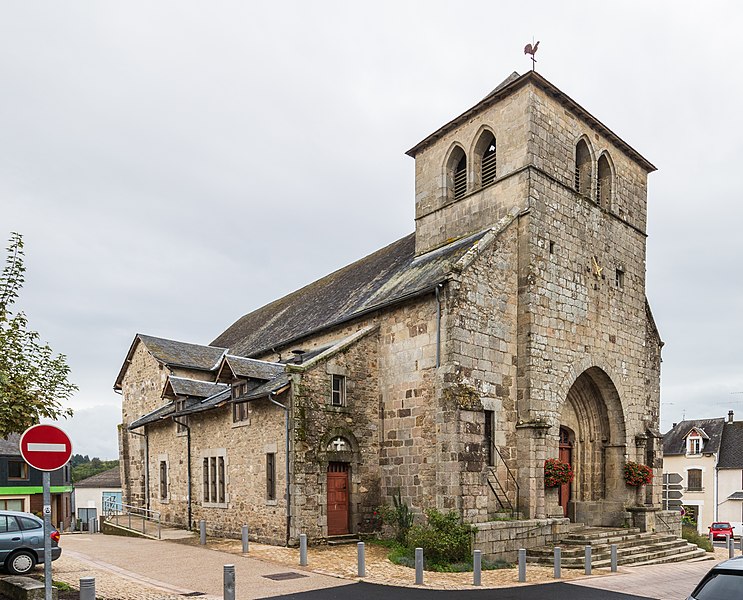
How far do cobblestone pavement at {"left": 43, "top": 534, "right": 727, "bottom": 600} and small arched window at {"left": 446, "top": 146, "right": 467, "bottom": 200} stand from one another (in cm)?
1133

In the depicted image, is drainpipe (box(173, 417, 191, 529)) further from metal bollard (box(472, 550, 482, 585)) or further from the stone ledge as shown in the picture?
the stone ledge

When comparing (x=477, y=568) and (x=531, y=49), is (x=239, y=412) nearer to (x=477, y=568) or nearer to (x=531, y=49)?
(x=477, y=568)

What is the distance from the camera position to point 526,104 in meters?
18.4

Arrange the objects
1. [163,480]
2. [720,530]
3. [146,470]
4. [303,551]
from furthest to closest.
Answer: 1. [720,530]
2. [146,470]
3. [163,480]
4. [303,551]

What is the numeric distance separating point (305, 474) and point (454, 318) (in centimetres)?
548

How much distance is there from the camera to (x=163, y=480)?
24016mm

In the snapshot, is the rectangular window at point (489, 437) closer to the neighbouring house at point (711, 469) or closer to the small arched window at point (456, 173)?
the small arched window at point (456, 173)

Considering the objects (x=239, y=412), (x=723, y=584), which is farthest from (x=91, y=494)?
(x=723, y=584)

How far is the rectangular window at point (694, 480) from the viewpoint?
124ft

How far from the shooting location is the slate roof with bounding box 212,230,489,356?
1888cm

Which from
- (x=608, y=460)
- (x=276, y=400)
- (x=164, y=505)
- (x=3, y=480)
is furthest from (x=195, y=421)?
(x=3, y=480)

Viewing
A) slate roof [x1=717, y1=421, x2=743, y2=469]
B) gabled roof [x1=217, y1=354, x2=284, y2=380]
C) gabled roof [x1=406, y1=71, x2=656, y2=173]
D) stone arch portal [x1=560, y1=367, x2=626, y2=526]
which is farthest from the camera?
slate roof [x1=717, y1=421, x2=743, y2=469]

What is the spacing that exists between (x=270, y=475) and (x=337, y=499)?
192 cm

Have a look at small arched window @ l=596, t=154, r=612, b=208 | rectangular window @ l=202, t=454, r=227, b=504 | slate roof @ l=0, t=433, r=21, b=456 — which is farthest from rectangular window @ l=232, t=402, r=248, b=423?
slate roof @ l=0, t=433, r=21, b=456
